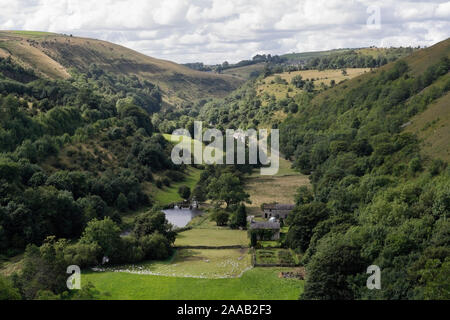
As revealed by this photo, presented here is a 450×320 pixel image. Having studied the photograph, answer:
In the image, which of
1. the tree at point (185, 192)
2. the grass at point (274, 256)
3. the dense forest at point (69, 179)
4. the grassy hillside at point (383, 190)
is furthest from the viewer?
the tree at point (185, 192)

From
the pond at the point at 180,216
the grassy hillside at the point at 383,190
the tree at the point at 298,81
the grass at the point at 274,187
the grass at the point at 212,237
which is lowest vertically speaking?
the pond at the point at 180,216

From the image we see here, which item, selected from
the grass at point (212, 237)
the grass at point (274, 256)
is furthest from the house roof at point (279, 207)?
the grass at point (274, 256)

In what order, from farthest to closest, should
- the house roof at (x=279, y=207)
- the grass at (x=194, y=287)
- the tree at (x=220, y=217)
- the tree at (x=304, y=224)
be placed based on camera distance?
the house roof at (x=279, y=207) < the tree at (x=220, y=217) < the tree at (x=304, y=224) < the grass at (x=194, y=287)

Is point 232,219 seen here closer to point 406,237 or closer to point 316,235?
point 316,235

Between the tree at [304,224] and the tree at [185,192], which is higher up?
the tree at [304,224]

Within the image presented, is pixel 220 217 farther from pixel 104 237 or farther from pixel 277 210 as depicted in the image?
pixel 104 237

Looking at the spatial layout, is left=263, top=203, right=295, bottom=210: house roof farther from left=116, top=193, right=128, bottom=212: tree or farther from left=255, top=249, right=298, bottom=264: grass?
left=116, top=193, right=128, bottom=212: tree

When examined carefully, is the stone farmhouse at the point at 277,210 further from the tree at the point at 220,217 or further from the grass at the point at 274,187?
the tree at the point at 220,217
